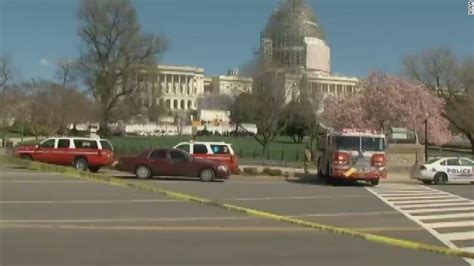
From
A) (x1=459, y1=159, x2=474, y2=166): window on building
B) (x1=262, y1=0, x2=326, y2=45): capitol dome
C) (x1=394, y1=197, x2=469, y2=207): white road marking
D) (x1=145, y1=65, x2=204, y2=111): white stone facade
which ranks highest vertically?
(x1=262, y1=0, x2=326, y2=45): capitol dome

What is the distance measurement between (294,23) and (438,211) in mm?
123286

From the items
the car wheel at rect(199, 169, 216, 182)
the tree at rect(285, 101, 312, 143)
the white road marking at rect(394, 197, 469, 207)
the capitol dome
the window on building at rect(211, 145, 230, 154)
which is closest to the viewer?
the white road marking at rect(394, 197, 469, 207)

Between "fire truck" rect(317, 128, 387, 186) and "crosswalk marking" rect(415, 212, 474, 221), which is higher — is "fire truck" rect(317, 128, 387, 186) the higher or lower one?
the higher one

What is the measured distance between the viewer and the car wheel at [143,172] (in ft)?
94.4

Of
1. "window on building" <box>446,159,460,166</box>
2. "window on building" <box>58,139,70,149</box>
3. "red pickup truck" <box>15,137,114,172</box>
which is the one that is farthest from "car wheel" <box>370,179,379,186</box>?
"window on building" <box>58,139,70,149</box>

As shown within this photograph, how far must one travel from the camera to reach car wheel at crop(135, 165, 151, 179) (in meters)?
28.8

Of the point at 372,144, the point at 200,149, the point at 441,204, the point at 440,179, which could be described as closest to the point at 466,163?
the point at 440,179

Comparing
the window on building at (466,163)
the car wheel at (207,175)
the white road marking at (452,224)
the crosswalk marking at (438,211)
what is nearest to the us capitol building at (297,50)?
the window on building at (466,163)

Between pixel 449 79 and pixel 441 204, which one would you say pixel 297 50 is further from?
pixel 441 204

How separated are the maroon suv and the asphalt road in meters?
Answer: 6.15

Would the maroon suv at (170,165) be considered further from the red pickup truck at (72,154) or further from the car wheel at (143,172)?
the red pickup truck at (72,154)

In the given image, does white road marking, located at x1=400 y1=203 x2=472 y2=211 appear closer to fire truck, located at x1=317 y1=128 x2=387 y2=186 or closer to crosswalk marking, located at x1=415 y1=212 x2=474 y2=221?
crosswalk marking, located at x1=415 y1=212 x2=474 y2=221

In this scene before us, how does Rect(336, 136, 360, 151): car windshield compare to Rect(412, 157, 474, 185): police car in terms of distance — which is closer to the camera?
Rect(336, 136, 360, 151): car windshield

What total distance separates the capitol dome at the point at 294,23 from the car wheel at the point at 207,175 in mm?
99004
